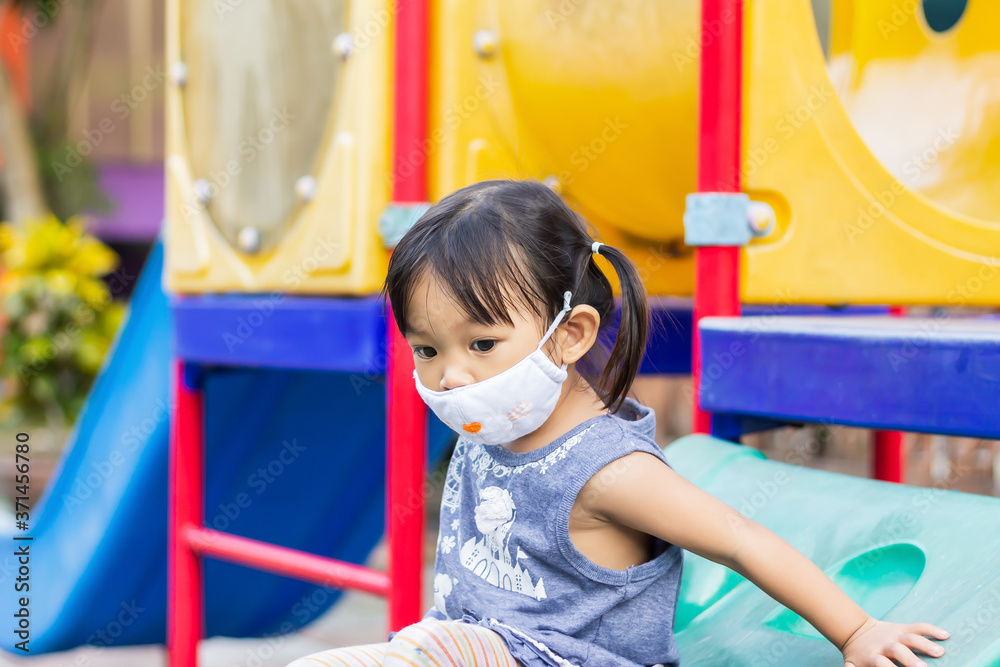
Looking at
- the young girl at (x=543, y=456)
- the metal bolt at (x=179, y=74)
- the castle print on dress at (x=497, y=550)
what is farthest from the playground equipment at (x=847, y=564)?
the metal bolt at (x=179, y=74)

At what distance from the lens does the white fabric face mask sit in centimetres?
120

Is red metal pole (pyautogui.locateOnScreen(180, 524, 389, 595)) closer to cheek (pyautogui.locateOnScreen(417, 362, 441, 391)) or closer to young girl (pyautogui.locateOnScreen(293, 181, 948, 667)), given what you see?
young girl (pyautogui.locateOnScreen(293, 181, 948, 667))

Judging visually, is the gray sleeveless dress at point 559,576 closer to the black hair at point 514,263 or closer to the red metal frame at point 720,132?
the black hair at point 514,263

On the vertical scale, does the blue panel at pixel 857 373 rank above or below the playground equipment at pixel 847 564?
above

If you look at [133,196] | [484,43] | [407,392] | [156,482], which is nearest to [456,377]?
[407,392]

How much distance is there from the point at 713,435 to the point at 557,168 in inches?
36.0

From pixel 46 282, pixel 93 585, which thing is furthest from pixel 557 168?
pixel 46 282

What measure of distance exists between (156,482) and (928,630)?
7.32 ft

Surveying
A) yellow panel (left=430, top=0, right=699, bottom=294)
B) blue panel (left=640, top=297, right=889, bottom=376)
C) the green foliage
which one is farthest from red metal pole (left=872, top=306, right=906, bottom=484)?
the green foliage

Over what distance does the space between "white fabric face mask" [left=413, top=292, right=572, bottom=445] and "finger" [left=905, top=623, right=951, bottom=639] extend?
0.47 meters

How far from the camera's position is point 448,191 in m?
2.14

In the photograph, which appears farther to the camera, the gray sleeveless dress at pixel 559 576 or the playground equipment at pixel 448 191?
the playground equipment at pixel 448 191

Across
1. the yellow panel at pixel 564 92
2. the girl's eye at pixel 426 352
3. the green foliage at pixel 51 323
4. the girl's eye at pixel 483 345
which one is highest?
the yellow panel at pixel 564 92

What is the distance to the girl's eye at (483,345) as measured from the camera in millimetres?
1208
